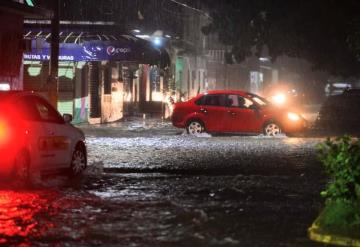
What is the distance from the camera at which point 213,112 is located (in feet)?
84.8

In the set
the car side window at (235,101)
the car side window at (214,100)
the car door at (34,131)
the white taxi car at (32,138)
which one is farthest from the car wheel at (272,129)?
the car door at (34,131)

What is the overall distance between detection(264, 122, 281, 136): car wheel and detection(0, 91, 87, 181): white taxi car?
1180 cm

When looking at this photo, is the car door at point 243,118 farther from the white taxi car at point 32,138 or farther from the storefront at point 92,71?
the white taxi car at point 32,138

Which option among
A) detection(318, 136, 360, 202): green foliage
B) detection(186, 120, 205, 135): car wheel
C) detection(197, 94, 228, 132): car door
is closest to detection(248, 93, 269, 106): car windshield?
detection(197, 94, 228, 132): car door

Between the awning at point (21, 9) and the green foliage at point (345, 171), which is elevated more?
the awning at point (21, 9)

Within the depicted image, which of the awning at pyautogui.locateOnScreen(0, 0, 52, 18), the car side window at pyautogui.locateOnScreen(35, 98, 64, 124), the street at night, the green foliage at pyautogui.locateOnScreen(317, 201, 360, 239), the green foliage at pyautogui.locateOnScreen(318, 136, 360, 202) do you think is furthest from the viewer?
the awning at pyautogui.locateOnScreen(0, 0, 52, 18)

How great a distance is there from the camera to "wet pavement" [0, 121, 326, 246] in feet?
28.9

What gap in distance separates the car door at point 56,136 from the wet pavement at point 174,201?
44 cm

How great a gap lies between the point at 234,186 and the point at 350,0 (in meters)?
21.4

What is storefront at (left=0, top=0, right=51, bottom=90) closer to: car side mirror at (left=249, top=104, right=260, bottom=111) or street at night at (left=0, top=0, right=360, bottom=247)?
street at night at (left=0, top=0, right=360, bottom=247)

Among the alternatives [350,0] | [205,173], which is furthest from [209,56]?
[205,173]

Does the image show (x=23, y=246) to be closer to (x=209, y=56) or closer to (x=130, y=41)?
(x=130, y=41)

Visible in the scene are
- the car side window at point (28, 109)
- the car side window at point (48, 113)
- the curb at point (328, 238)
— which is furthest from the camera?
the car side window at point (48, 113)

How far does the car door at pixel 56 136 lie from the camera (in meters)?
13.6
